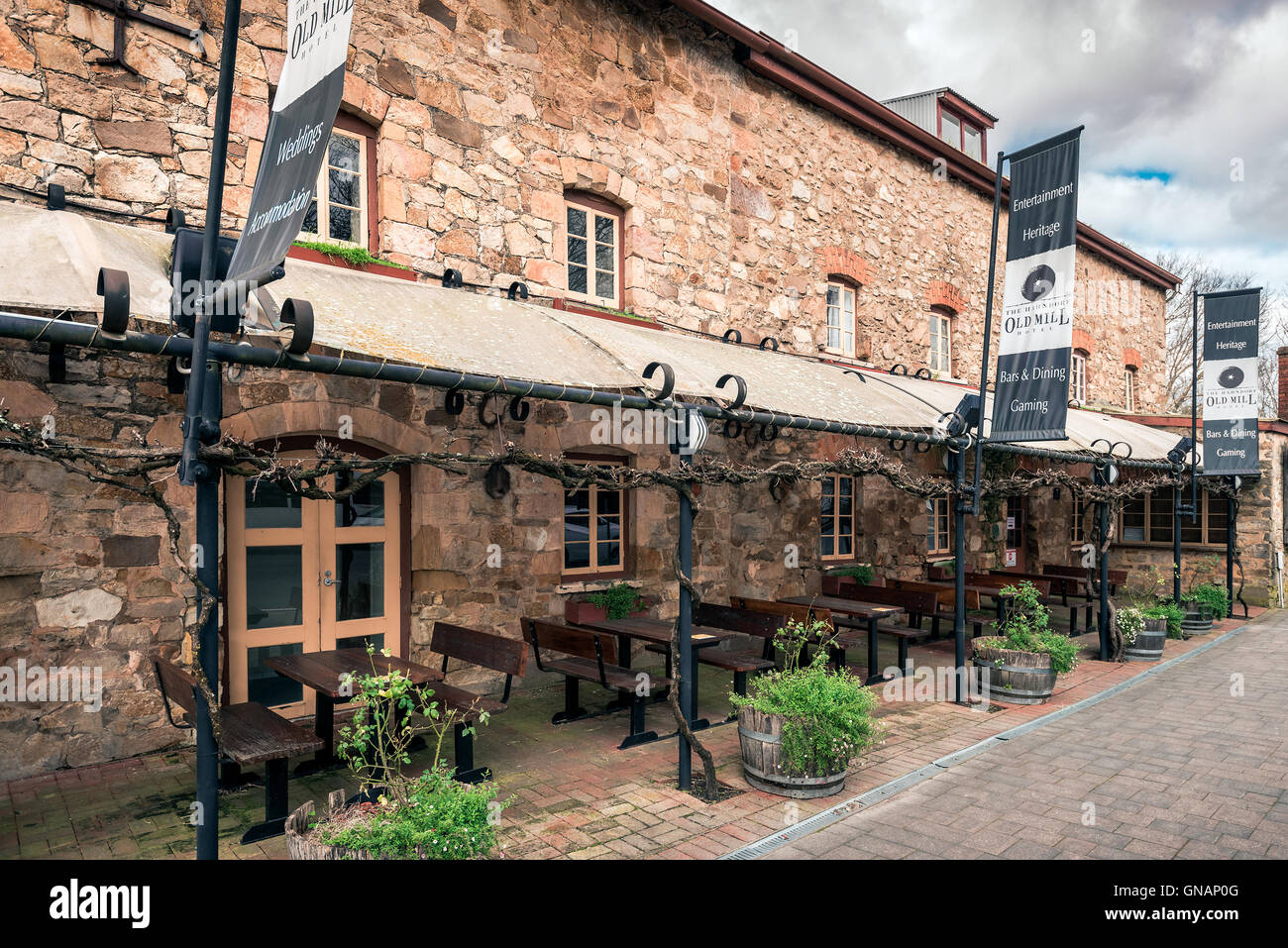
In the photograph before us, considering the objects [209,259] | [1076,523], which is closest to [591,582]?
[209,259]

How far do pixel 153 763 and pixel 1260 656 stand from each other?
11.1m

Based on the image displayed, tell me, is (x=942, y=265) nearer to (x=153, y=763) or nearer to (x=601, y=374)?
(x=601, y=374)

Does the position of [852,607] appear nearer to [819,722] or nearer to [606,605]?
[606,605]

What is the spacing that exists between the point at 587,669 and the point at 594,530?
2.07 m

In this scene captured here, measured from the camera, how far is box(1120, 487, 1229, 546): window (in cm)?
1394

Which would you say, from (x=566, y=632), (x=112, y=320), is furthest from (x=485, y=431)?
(x=112, y=320)

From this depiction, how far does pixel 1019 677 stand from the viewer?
6.69m

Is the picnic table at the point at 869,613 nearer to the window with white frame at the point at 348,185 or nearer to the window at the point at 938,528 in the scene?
the window at the point at 938,528

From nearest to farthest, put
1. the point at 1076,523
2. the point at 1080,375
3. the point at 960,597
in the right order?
the point at 960,597 → the point at 1076,523 → the point at 1080,375

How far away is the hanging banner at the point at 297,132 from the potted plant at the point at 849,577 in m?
7.65

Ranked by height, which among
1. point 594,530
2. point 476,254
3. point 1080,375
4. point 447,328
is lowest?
point 594,530

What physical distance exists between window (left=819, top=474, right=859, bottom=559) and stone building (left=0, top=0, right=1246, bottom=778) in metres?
0.06

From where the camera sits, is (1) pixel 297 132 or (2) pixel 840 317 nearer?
(1) pixel 297 132
